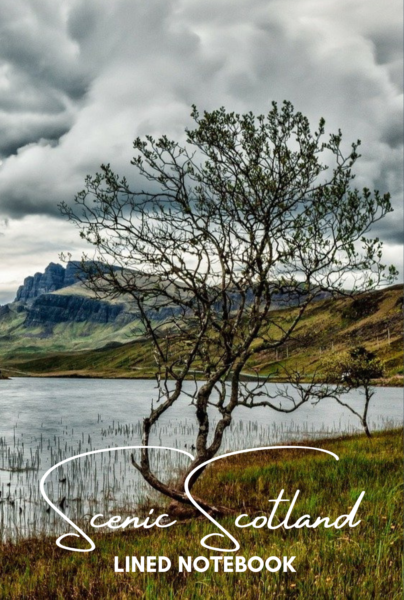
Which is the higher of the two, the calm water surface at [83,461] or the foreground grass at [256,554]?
the foreground grass at [256,554]

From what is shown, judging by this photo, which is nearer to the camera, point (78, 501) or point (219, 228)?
point (219, 228)

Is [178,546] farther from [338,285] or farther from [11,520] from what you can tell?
[11,520]

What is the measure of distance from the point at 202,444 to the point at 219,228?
6.27 m

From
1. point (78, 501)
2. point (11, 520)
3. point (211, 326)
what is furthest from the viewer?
point (78, 501)

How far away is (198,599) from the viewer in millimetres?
6707

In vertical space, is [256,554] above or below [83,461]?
above

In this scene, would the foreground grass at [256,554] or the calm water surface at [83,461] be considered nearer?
the foreground grass at [256,554]

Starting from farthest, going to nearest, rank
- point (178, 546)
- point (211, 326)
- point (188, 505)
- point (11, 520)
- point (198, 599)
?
point (11, 520) < point (211, 326) < point (188, 505) < point (178, 546) < point (198, 599)

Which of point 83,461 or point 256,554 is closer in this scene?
point 256,554

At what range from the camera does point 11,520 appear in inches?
774

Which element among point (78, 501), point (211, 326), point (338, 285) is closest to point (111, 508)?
point (78, 501)

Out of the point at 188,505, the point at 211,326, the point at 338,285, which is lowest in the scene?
the point at 188,505

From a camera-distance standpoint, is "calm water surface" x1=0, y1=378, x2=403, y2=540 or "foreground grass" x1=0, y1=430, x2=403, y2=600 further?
"calm water surface" x1=0, y1=378, x2=403, y2=540

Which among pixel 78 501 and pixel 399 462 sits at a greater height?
pixel 399 462
